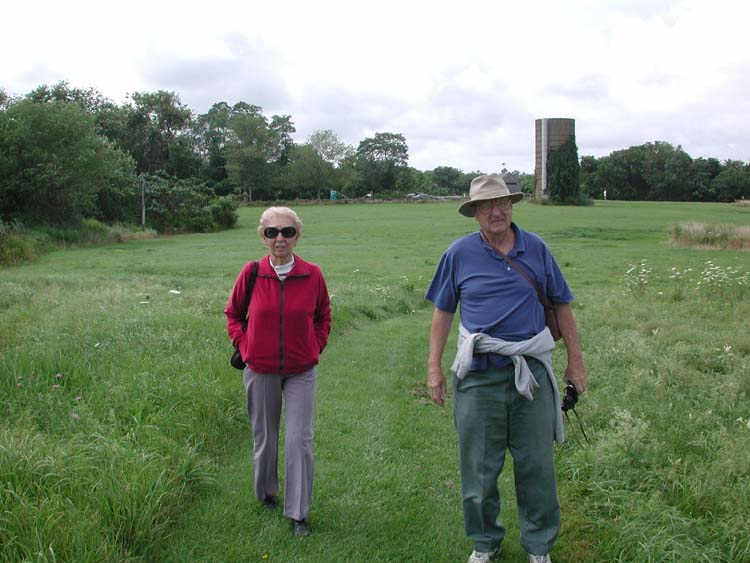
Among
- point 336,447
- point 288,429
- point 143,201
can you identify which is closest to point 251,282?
point 288,429

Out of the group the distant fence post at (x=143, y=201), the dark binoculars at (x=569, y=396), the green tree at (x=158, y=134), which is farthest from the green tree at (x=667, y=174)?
the dark binoculars at (x=569, y=396)

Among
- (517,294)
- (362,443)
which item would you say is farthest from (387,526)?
(517,294)

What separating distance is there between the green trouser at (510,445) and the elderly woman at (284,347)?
1.06 meters

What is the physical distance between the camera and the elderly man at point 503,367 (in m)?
3.73

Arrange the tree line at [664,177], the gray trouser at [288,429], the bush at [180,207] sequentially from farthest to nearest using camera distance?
the tree line at [664,177] → the bush at [180,207] → the gray trouser at [288,429]

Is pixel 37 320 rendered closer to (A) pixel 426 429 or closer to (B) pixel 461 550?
(A) pixel 426 429

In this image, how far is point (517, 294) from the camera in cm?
375

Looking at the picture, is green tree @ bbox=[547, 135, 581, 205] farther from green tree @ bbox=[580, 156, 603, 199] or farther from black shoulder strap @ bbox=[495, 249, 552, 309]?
black shoulder strap @ bbox=[495, 249, 552, 309]

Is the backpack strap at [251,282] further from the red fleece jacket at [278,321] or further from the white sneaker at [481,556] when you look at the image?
the white sneaker at [481,556]

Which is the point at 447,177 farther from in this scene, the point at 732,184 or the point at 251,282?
the point at 251,282

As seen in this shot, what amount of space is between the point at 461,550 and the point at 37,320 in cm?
735

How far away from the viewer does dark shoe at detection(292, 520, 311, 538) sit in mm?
4316

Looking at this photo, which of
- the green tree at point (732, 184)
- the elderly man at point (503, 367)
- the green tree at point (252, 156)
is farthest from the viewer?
the green tree at point (732, 184)

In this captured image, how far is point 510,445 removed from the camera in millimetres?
3867
